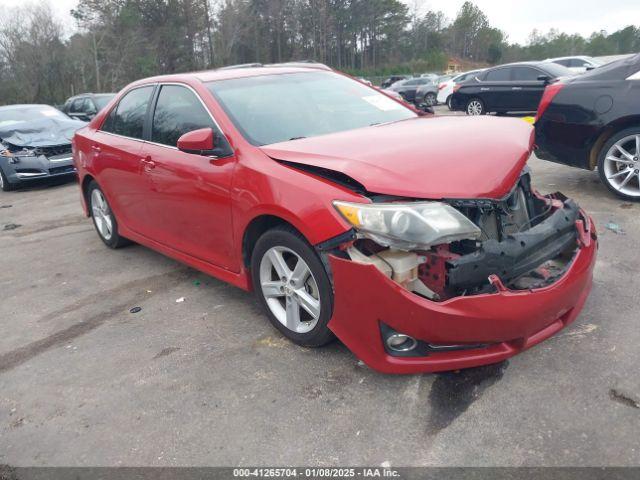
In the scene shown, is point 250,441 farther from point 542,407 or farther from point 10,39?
point 10,39

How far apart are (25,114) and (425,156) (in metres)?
10.1

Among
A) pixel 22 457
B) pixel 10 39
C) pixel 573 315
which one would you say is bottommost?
pixel 22 457

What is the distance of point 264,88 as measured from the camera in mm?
3799

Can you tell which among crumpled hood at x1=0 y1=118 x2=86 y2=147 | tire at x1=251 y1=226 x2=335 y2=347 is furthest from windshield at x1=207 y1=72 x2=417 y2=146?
crumpled hood at x1=0 y1=118 x2=86 y2=147

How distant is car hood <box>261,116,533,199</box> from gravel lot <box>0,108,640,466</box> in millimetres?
985

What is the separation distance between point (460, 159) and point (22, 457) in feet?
8.45

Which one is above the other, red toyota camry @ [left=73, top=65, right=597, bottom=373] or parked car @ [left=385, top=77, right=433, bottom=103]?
parked car @ [left=385, top=77, right=433, bottom=103]

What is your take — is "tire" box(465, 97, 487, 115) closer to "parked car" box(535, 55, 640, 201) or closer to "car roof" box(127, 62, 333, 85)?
"parked car" box(535, 55, 640, 201)

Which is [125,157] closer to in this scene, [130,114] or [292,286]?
[130,114]

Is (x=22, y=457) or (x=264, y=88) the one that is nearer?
(x=22, y=457)

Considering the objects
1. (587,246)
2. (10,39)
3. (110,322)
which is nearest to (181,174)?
(110,322)

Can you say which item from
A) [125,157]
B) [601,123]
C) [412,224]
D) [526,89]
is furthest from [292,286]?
[526,89]

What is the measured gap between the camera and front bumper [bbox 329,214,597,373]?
2373 mm

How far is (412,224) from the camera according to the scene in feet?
7.97
